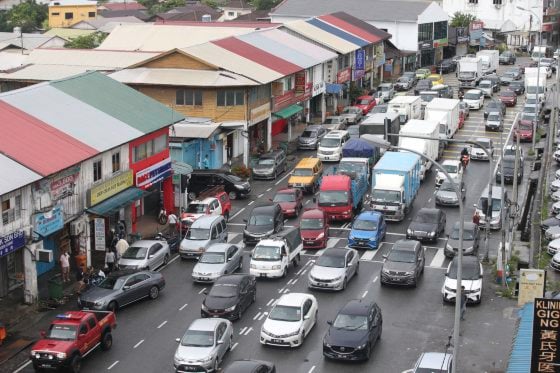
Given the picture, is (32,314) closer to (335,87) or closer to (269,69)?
(269,69)

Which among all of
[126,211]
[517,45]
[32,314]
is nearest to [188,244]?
[126,211]

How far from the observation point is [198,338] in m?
36.4

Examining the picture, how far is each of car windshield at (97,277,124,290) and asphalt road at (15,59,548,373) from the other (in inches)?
48.1

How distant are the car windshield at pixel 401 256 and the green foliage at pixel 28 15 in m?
146

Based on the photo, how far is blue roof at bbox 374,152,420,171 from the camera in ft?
191

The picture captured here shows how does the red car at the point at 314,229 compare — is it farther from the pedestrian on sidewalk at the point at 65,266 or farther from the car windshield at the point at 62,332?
the car windshield at the point at 62,332

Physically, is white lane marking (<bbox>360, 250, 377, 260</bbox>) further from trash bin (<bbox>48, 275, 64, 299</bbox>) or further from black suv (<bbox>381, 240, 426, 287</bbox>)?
trash bin (<bbox>48, 275, 64, 299</bbox>)

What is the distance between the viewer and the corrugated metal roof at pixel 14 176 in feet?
133

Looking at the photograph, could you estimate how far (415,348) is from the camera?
127 ft

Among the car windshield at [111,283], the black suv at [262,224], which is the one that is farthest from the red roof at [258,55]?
the car windshield at [111,283]

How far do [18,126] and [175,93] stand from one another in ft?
78.0

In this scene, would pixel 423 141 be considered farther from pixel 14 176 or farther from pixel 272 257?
pixel 14 176

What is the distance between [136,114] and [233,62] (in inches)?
739

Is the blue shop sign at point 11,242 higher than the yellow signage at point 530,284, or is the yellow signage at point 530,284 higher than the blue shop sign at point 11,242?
the blue shop sign at point 11,242
